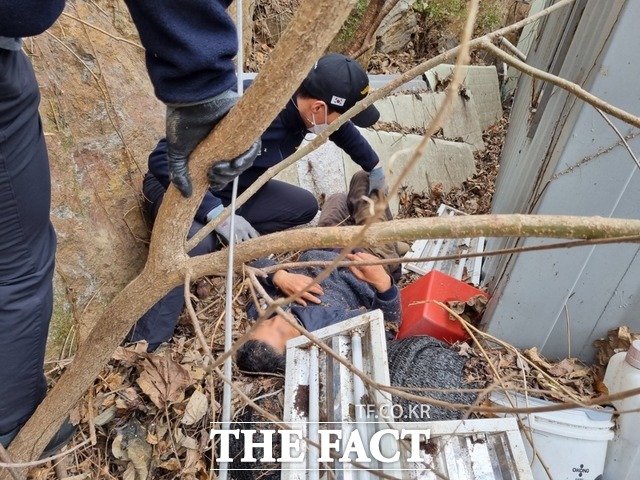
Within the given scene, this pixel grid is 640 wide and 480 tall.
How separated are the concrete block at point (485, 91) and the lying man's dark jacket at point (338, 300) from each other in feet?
19.9

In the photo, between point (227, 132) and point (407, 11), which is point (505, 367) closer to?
point (227, 132)

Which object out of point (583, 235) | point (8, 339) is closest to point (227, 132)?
point (583, 235)

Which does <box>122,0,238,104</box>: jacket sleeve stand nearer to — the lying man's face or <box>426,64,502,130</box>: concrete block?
the lying man's face

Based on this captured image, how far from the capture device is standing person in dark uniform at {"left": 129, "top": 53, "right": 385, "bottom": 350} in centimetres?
250

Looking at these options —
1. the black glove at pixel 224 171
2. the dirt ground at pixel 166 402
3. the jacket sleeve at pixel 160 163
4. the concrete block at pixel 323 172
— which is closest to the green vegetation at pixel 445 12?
the concrete block at pixel 323 172

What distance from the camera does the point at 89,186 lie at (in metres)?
2.43

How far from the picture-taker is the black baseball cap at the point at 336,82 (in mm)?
2916

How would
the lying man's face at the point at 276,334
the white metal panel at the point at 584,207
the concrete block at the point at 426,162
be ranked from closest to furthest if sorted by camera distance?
the white metal panel at the point at 584,207
the lying man's face at the point at 276,334
the concrete block at the point at 426,162

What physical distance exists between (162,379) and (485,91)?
8.23m

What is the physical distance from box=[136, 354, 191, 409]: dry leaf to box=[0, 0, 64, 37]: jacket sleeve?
1.56 m

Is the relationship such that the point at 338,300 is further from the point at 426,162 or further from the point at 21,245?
the point at 426,162

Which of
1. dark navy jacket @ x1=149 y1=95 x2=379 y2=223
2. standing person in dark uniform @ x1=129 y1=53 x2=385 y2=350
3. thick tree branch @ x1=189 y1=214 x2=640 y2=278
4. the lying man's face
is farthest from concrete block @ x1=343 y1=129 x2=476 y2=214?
thick tree branch @ x1=189 y1=214 x2=640 y2=278

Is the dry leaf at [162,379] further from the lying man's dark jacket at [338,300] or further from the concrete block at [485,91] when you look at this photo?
the concrete block at [485,91]

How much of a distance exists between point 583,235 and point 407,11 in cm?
798
